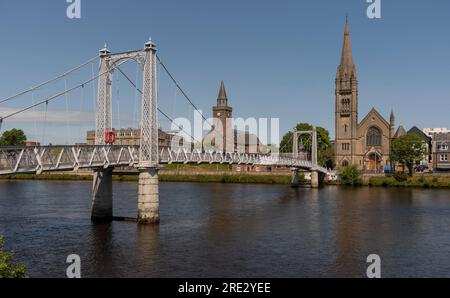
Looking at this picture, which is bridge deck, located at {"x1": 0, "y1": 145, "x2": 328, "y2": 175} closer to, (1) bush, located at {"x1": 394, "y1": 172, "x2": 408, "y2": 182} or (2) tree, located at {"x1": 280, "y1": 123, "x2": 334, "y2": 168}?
(1) bush, located at {"x1": 394, "y1": 172, "x2": 408, "y2": 182}

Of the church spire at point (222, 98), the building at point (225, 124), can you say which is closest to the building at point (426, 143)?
the building at point (225, 124)

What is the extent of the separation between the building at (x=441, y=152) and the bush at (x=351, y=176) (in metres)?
28.9

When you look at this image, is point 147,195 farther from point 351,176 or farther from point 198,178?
point 198,178

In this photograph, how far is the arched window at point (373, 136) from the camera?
12606cm

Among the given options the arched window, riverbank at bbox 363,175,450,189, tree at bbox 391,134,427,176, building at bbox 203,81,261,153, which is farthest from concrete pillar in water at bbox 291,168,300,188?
building at bbox 203,81,261,153

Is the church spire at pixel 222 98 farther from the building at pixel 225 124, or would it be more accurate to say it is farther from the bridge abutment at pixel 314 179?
the bridge abutment at pixel 314 179

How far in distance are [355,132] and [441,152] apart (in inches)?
861

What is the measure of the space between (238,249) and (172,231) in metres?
8.62

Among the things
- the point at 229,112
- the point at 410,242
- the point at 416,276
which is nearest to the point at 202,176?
the point at 229,112

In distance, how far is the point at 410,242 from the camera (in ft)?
128

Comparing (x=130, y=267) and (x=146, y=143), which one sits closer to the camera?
(x=130, y=267)

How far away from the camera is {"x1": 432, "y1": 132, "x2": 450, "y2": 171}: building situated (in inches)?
4840

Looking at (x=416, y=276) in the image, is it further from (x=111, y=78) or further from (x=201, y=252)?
(x=111, y=78)

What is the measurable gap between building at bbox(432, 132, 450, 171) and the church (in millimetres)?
11066
